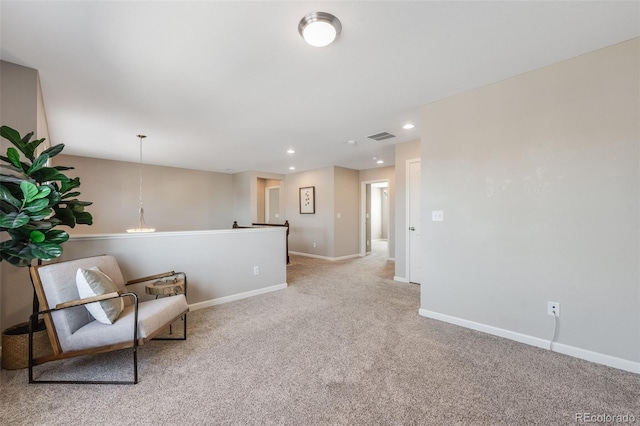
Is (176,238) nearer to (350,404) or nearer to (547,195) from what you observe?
(350,404)

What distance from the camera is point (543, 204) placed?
7.75 feet

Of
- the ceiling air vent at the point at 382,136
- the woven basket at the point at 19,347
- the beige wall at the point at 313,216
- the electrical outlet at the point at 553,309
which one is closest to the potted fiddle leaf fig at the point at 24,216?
the woven basket at the point at 19,347

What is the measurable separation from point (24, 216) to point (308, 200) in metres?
5.84

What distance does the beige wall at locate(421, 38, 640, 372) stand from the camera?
2.04 meters

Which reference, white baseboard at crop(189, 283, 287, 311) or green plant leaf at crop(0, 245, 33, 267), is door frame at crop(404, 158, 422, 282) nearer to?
white baseboard at crop(189, 283, 287, 311)

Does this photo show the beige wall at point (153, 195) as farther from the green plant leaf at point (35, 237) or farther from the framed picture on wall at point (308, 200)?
the green plant leaf at point (35, 237)

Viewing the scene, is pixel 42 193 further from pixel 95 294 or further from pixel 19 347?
pixel 19 347

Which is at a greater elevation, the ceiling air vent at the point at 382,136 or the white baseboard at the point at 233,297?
the ceiling air vent at the point at 382,136

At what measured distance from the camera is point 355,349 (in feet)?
7.64

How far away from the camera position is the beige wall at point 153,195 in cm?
584

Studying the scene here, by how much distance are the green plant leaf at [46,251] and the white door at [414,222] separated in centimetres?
425

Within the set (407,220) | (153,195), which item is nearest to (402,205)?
(407,220)

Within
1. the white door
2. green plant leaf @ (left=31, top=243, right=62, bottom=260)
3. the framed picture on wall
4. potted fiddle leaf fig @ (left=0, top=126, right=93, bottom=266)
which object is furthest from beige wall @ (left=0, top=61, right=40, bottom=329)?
the framed picture on wall

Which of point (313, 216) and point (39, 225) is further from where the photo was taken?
point (313, 216)
